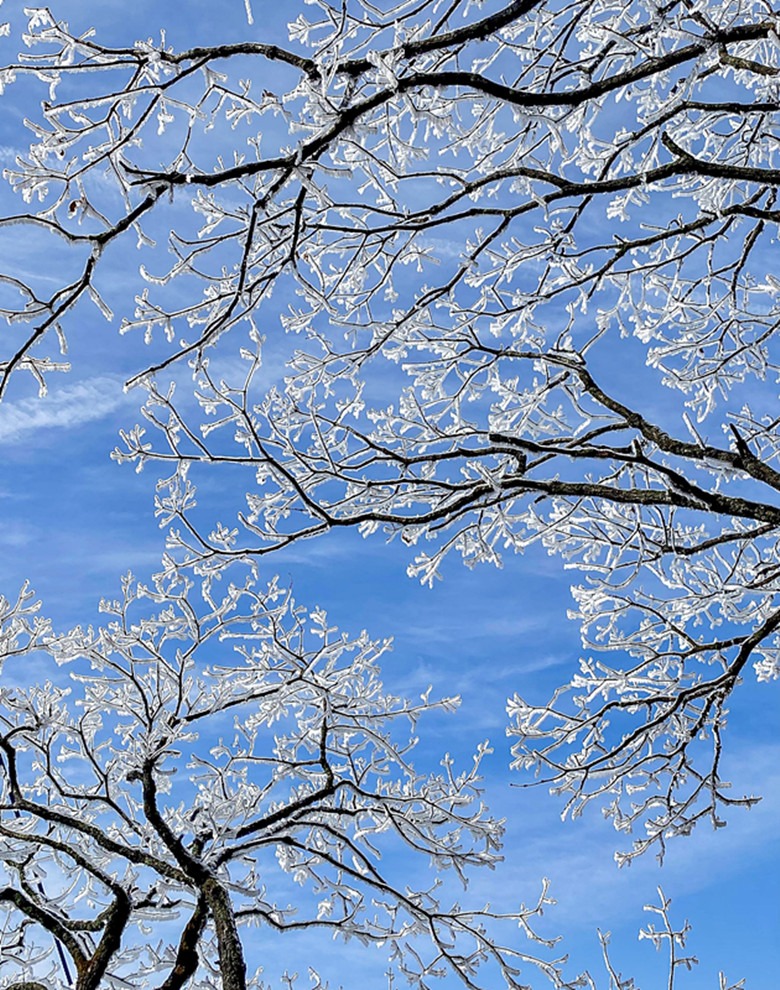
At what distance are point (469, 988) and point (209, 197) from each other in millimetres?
4757

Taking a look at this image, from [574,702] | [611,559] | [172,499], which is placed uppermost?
[172,499]

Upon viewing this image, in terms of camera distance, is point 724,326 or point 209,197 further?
point 724,326

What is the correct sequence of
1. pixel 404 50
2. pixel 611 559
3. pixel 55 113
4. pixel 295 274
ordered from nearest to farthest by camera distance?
pixel 404 50, pixel 55 113, pixel 295 274, pixel 611 559

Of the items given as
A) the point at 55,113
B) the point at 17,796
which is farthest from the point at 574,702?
the point at 55,113


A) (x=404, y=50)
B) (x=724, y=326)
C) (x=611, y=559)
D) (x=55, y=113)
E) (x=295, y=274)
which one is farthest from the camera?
(x=724, y=326)

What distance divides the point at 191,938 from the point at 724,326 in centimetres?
530

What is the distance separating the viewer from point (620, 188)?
13.5 ft

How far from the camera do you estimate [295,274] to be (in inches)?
156

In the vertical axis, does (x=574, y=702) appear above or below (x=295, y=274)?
below

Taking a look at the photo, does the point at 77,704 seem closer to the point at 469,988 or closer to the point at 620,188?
the point at 469,988

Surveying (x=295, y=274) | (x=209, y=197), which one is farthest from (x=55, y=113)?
(x=209, y=197)

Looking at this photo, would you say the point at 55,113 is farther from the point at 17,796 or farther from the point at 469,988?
the point at 469,988

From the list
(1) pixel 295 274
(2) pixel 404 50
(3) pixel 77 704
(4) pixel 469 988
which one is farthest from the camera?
(3) pixel 77 704

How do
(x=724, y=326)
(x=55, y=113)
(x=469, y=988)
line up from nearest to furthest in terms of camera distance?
(x=55, y=113)
(x=469, y=988)
(x=724, y=326)
